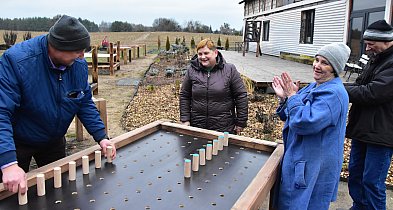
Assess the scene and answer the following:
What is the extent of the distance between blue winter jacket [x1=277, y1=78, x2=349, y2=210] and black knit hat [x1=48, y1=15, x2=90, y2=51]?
127 centimetres

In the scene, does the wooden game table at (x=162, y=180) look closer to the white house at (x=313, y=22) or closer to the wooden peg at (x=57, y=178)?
the wooden peg at (x=57, y=178)

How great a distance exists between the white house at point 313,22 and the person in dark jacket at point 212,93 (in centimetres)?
960

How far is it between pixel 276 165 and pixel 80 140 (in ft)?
12.8

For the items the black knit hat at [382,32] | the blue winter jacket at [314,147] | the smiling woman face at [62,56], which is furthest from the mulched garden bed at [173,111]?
the smiling woman face at [62,56]

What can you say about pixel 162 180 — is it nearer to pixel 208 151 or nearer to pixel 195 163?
pixel 195 163

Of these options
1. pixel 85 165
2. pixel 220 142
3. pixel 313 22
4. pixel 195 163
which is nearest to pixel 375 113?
pixel 220 142

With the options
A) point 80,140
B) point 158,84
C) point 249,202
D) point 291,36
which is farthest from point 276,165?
point 291,36

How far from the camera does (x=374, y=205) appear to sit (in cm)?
280

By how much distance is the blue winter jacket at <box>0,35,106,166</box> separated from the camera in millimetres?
1736

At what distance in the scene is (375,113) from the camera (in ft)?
8.89

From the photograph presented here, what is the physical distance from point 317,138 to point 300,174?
24 cm

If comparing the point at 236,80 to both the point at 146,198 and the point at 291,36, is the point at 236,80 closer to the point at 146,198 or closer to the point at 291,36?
the point at 146,198

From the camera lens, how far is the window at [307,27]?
17389 millimetres

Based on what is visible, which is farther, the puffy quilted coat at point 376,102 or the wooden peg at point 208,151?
the puffy quilted coat at point 376,102
